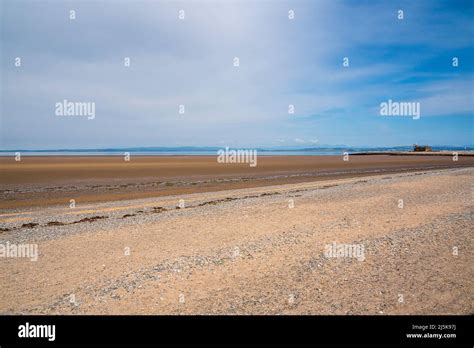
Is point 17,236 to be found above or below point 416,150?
below

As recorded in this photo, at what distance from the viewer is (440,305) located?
6.95 m

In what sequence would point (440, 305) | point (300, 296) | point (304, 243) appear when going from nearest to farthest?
point (440, 305) → point (300, 296) → point (304, 243)

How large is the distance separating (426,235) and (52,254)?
46.4 feet

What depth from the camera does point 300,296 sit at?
25.2 feet

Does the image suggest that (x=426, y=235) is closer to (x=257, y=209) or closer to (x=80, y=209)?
(x=257, y=209)

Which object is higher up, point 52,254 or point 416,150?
point 416,150

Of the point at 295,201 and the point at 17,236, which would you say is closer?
the point at 17,236

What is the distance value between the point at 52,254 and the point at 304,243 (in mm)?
9482

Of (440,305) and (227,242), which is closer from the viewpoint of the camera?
(440,305)

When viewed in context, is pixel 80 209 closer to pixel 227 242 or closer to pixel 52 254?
pixel 52 254

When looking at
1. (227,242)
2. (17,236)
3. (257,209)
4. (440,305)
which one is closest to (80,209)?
(17,236)
